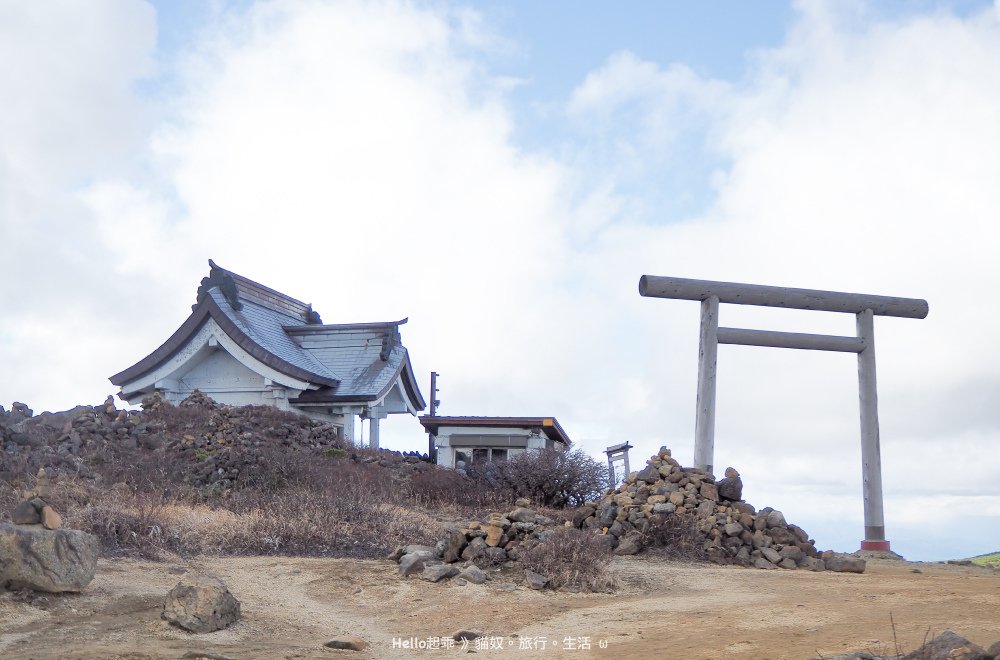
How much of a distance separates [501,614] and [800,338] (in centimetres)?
895

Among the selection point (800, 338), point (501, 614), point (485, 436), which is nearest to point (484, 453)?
point (485, 436)

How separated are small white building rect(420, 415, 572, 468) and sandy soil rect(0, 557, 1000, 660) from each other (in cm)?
1278

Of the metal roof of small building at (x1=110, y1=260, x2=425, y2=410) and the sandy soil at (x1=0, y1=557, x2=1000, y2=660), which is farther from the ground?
the metal roof of small building at (x1=110, y1=260, x2=425, y2=410)

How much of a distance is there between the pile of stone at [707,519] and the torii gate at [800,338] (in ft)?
2.12

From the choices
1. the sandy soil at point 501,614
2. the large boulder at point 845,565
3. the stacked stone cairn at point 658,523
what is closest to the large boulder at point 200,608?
the sandy soil at point 501,614

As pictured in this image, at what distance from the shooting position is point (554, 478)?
1948 cm

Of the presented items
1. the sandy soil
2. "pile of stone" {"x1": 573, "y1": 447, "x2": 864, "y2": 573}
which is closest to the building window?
"pile of stone" {"x1": 573, "y1": 447, "x2": 864, "y2": 573}

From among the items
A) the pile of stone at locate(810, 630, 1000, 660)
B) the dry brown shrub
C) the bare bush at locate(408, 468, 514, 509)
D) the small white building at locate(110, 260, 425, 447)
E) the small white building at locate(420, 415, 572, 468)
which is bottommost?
the pile of stone at locate(810, 630, 1000, 660)

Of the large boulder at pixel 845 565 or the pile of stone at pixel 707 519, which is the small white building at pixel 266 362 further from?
the large boulder at pixel 845 565

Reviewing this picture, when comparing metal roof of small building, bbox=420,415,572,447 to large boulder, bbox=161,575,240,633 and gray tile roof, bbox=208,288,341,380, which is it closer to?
gray tile roof, bbox=208,288,341,380

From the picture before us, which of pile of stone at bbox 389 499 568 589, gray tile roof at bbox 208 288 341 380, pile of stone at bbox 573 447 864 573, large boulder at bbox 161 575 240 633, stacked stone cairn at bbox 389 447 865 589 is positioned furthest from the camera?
gray tile roof at bbox 208 288 341 380

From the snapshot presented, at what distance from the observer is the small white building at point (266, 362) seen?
24.5 meters

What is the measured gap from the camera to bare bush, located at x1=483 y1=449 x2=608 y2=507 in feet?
63.4

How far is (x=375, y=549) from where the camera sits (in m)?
12.8
